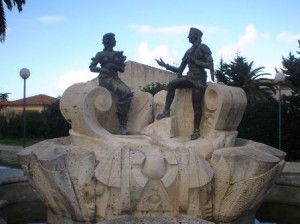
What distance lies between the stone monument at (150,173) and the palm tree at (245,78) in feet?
69.4

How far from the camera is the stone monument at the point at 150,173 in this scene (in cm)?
577

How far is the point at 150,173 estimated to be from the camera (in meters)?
5.79

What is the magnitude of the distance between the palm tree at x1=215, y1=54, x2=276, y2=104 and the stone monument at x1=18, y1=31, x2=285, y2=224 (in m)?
21.2

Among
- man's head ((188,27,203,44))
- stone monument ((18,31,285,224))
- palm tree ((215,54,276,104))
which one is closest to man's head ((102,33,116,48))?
stone monument ((18,31,285,224))

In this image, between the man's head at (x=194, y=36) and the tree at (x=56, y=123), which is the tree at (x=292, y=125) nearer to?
the tree at (x=56, y=123)

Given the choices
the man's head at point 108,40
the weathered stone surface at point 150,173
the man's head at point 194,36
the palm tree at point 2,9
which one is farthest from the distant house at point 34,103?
the weathered stone surface at point 150,173

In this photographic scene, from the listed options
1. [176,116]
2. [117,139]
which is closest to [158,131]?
[176,116]

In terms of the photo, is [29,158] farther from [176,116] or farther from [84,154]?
[176,116]

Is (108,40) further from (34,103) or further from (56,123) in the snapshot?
(34,103)

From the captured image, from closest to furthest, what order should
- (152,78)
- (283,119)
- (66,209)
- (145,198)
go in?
(145,198) → (66,209) → (152,78) → (283,119)

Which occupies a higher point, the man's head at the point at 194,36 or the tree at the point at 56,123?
the man's head at the point at 194,36

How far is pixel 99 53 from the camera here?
8.12 m

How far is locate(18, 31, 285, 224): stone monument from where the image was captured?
18.9ft

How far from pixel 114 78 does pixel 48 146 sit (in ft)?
6.50
